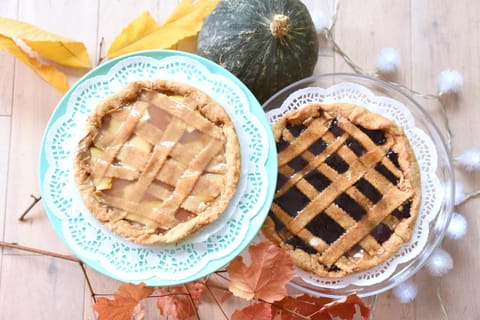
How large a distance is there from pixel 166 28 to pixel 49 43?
1.01ft

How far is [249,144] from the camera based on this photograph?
47.9 inches

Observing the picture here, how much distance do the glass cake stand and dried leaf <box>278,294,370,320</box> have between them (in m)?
0.06

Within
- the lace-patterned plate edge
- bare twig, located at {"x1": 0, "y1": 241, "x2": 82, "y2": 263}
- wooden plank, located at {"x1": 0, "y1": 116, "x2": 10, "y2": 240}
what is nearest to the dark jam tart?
the lace-patterned plate edge

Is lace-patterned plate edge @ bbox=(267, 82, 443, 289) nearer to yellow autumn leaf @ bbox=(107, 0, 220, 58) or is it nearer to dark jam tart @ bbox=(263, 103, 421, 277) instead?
dark jam tart @ bbox=(263, 103, 421, 277)

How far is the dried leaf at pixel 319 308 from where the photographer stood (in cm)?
129

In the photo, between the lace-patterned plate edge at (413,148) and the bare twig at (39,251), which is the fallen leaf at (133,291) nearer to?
the bare twig at (39,251)

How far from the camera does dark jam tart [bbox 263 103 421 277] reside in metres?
1.42

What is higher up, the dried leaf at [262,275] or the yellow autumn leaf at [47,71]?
the yellow autumn leaf at [47,71]

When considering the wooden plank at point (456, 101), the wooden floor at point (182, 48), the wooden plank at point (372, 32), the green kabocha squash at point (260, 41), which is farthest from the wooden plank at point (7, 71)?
the wooden plank at point (456, 101)

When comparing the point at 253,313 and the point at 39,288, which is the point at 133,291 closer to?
the point at 253,313

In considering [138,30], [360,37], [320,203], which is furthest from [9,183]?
[360,37]

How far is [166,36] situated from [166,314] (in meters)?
0.72

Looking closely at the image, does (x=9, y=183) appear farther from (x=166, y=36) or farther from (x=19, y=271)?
(x=166, y=36)

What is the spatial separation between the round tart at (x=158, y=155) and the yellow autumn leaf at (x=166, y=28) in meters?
0.34
